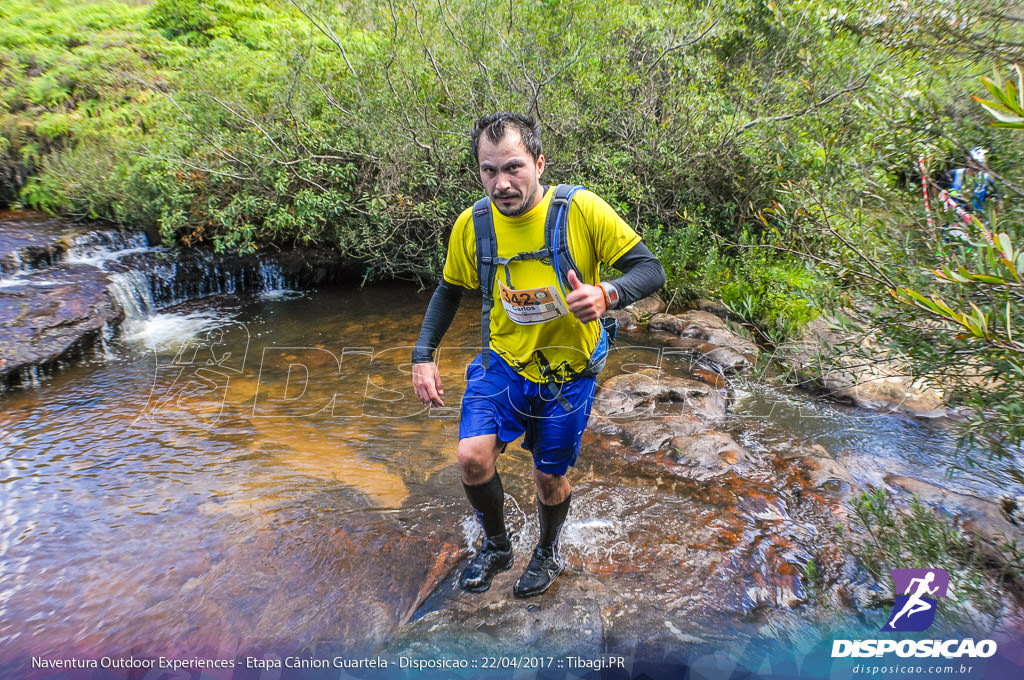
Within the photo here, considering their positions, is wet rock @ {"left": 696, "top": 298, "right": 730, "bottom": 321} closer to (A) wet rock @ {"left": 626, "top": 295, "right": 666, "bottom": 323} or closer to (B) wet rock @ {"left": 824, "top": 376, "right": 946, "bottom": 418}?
(A) wet rock @ {"left": 626, "top": 295, "right": 666, "bottom": 323}

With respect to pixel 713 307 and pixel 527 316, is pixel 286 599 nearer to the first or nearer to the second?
pixel 527 316

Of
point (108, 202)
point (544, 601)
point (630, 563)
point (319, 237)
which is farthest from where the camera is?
point (108, 202)

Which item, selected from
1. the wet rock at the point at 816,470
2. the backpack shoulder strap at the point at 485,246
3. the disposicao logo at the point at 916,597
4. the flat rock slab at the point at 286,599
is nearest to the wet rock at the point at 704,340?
the wet rock at the point at 816,470

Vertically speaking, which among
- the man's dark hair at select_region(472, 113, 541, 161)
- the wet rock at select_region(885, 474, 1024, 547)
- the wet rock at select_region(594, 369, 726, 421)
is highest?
A: the man's dark hair at select_region(472, 113, 541, 161)

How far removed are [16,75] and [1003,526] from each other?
20058mm

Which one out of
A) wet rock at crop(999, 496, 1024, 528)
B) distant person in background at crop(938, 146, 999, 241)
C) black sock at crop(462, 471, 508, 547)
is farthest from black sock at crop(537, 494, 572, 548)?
wet rock at crop(999, 496, 1024, 528)

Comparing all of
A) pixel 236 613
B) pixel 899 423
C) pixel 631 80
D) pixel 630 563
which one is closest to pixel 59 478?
pixel 236 613

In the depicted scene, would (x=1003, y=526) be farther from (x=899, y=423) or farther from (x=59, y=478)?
(x=59, y=478)

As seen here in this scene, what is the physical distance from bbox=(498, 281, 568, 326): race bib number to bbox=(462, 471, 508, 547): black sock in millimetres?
801

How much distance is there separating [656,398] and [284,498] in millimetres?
3397

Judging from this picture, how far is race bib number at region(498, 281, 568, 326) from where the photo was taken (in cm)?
262

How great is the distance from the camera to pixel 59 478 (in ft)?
14.2

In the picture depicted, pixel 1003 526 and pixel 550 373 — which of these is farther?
pixel 1003 526

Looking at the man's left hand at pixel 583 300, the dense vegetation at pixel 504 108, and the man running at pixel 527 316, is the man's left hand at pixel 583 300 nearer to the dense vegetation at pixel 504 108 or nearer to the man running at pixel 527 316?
the man running at pixel 527 316
